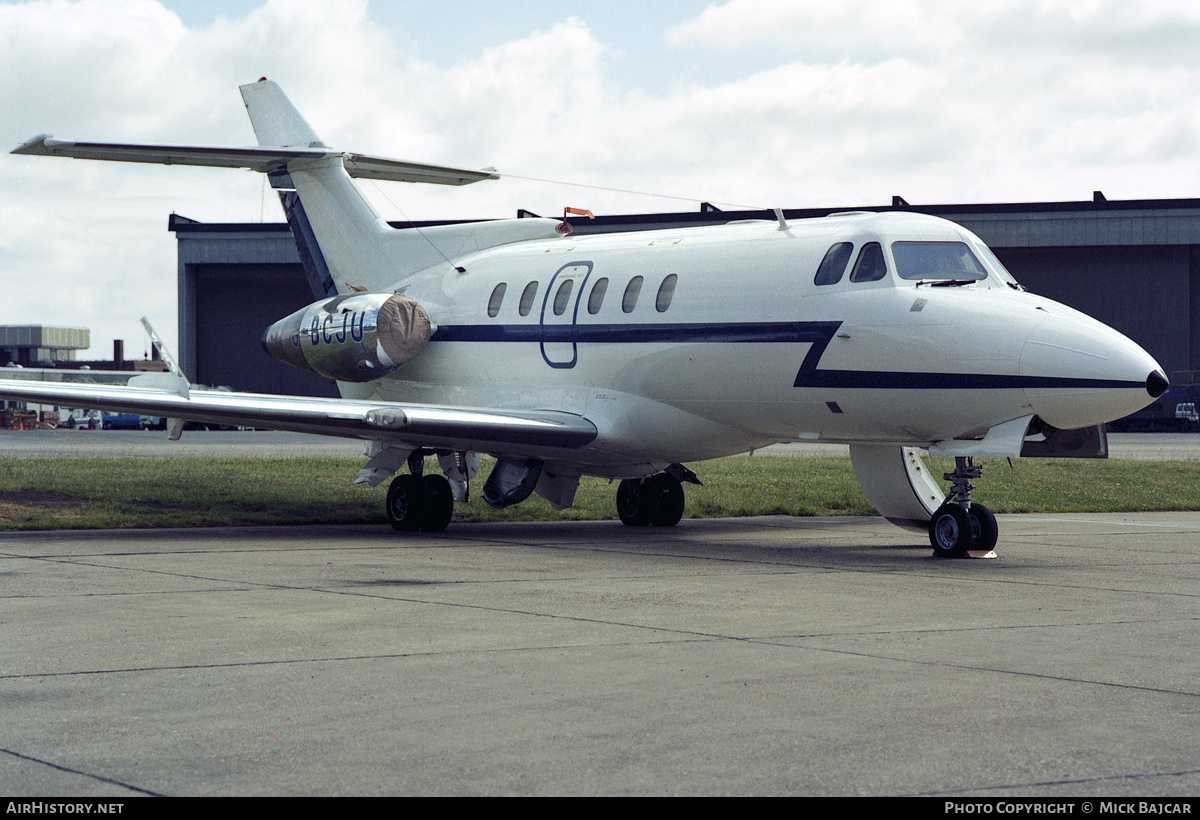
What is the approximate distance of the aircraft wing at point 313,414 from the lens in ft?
48.6

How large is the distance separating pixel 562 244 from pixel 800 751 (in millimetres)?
12975

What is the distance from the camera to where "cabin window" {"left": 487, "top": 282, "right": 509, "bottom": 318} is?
17.5 meters

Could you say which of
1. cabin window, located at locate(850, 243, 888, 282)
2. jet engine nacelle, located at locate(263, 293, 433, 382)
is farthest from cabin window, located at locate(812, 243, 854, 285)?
jet engine nacelle, located at locate(263, 293, 433, 382)

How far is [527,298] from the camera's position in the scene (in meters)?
17.2

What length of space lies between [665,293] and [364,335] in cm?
477

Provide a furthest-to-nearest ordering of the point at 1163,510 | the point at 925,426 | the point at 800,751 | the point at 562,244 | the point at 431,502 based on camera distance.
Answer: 1. the point at 1163,510
2. the point at 562,244
3. the point at 431,502
4. the point at 925,426
5. the point at 800,751

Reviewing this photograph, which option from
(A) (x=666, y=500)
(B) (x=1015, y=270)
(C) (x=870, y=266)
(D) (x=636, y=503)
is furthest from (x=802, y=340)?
(B) (x=1015, y=270)

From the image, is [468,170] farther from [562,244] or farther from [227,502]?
[227,502]

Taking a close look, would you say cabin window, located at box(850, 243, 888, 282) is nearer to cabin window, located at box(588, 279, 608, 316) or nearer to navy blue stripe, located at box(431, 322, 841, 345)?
navy blue stripe, located at box(431, 322, 841, 345)

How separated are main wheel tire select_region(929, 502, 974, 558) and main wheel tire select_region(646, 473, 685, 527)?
493 cm

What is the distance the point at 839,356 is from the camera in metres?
13.3
